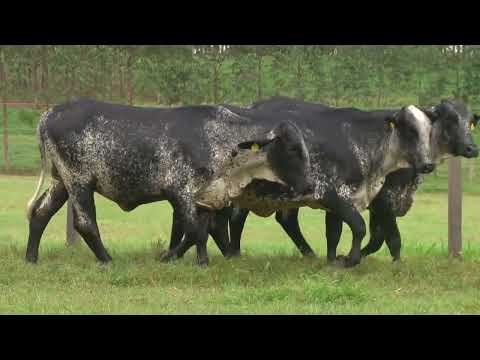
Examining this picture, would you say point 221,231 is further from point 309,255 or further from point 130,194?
point 130,194

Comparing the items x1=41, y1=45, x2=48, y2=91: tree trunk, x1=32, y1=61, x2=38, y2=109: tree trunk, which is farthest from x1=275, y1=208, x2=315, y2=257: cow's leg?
x1=32, y1=61, x2=38, y2=109: tree trunk

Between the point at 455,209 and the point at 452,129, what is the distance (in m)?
1.48

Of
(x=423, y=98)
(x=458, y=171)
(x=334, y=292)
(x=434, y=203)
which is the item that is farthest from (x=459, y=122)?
(x=423, y=98)

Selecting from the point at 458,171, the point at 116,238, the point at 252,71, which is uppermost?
the point at 252,71

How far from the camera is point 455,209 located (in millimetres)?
12453

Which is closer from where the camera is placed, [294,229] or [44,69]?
[294,229]

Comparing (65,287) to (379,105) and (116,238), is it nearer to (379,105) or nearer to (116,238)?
(116,238)

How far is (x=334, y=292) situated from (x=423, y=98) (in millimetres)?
13603

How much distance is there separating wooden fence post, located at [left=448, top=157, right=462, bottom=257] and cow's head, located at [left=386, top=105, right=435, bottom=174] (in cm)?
125

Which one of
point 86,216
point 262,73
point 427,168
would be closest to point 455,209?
point 427,168

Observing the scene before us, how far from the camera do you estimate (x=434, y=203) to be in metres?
18.7

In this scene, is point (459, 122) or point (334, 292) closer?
point (334, 292)

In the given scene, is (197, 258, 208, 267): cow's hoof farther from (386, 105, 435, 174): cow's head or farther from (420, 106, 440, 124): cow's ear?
(420, 106, 440, 124): cow's ear

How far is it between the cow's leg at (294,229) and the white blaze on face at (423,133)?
1769mm
